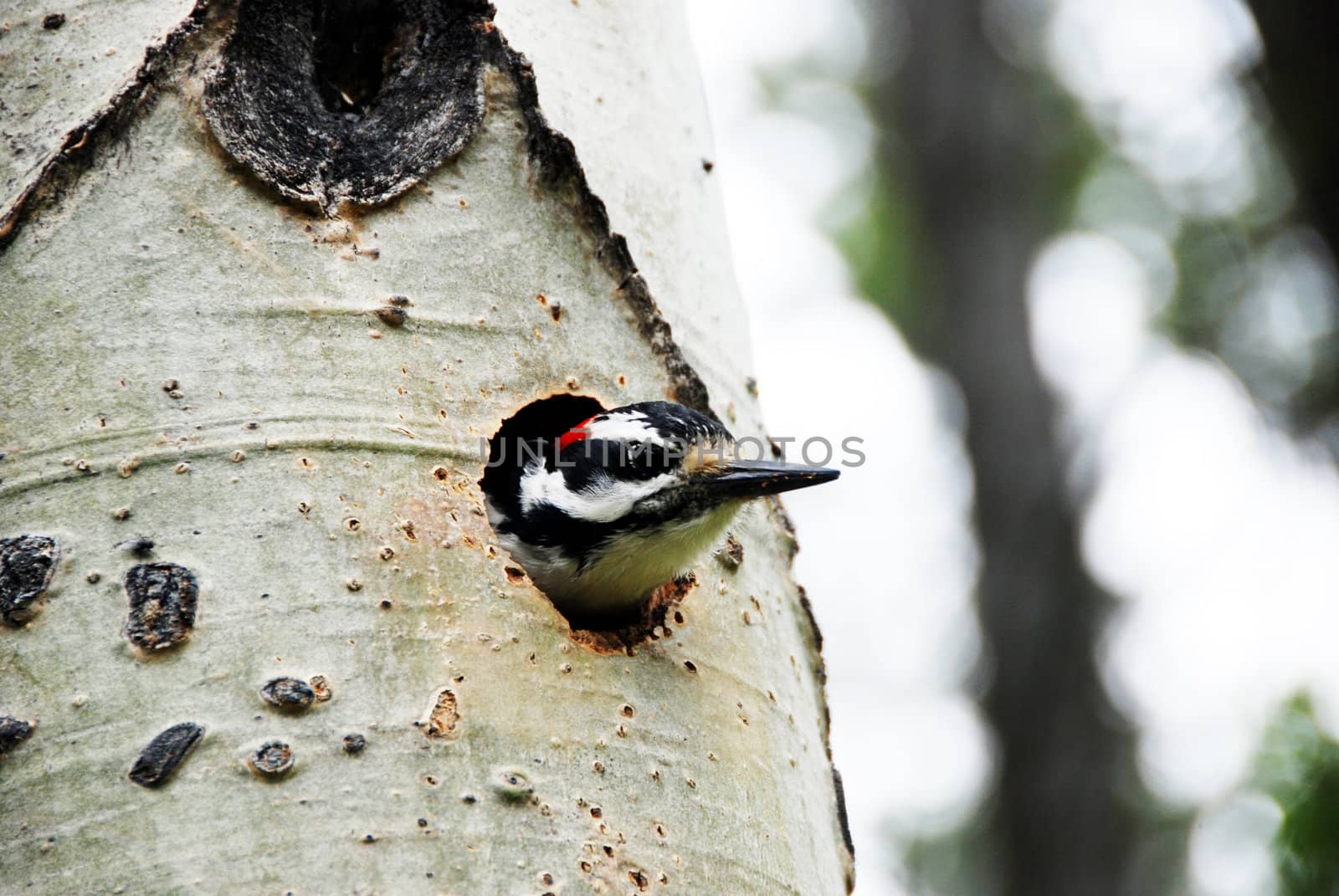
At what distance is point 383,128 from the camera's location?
264 centimetres

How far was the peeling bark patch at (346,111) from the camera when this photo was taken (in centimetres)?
249

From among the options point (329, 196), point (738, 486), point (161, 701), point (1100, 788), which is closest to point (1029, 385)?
point (1100, 788)

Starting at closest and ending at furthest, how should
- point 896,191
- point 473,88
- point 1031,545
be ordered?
point 473,88 < point 1031,545 < point 896,191

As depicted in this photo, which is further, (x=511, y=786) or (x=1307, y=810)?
(x=1307, y=810)

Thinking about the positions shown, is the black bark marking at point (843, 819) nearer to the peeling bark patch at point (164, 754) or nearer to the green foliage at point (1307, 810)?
the peeling bark patch at point (164, 754)

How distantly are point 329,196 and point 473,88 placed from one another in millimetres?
401

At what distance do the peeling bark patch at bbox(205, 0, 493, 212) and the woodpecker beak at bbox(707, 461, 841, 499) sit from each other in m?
0.88

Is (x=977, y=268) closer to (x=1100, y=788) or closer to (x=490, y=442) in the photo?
(x=1100, y=788)

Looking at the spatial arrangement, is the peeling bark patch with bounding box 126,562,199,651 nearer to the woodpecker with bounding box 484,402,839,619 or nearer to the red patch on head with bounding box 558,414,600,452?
the woodpecker with bounding box 484,402,839,619

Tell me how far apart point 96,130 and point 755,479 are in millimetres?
1452

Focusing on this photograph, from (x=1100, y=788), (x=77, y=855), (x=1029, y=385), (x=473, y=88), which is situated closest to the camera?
(x=77, y=855)

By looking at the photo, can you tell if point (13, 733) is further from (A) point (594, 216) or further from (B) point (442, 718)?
(A) point (594, 216)

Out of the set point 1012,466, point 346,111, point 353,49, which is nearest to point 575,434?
point 346,111

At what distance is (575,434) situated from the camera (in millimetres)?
3262
